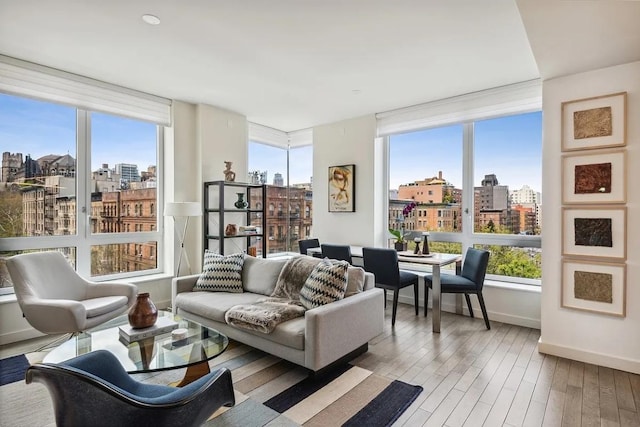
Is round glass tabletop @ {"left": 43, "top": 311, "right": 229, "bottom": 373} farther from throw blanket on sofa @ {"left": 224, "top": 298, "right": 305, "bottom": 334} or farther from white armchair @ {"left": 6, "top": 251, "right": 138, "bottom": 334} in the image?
white armchair @ {"left": 6, "top": 251, "right": 138, "bottom": 334}

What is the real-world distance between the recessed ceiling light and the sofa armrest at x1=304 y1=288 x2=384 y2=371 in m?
2.49

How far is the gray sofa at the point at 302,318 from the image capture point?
8.11 feet

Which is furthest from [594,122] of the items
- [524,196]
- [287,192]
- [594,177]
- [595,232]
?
[287,192]

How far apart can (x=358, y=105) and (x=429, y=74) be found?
122cm

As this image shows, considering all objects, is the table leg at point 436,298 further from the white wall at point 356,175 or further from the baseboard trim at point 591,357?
the white wall at point 356,175

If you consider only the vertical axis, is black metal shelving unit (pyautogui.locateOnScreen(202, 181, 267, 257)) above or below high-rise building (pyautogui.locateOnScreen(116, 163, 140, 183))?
below

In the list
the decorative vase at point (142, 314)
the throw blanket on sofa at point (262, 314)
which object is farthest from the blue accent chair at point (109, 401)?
the throw blanket on sofa at point (262, 314)

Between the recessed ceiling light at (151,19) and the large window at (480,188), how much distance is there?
327 cm

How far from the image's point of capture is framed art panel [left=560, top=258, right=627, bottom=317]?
106 inches

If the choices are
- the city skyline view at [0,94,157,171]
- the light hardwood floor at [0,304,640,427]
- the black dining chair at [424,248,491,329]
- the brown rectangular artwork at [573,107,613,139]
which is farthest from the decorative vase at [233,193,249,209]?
the brown rectangular artwork at [573,107,613,139]

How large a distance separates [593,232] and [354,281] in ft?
6.67

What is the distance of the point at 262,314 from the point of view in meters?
2.73

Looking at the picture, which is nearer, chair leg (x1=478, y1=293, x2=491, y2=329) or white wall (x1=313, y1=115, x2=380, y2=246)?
chair leg (x1=478, y1=293, x2=491, y2=329)

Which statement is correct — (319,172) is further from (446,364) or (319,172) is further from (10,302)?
(10,302)
